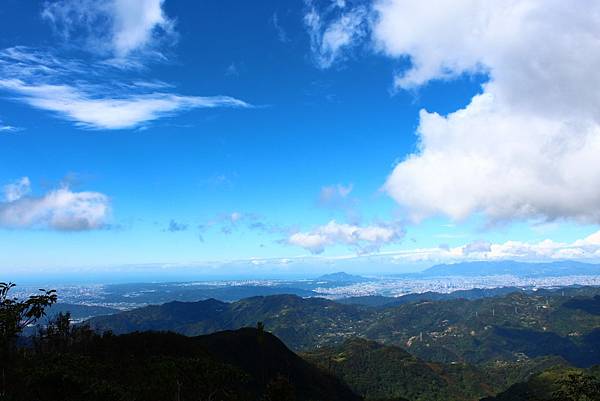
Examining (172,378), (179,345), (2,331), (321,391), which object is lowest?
(321,391)

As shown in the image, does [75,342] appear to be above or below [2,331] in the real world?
below

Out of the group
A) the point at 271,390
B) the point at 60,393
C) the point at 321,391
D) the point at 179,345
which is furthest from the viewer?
the point at 321,391

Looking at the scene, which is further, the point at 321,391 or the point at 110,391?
the point at 321,391

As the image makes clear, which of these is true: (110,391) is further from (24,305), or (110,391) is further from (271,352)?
(271,352)

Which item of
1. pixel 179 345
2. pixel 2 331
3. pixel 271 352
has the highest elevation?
pixel 2 331

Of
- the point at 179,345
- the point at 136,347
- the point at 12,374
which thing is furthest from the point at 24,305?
the point at 179,345

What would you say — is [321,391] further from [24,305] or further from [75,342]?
[24,305]

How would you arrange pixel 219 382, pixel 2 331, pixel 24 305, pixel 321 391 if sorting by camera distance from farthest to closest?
1. pixel 321 391
2. pixel 24 305
3. pixel 2 331
4. pixel 219 382

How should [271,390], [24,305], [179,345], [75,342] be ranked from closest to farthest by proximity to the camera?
[271,390] < [24,305] < [75,342] < [179,345]

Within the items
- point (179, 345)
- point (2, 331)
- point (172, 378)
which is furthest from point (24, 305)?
point (179, 345)
